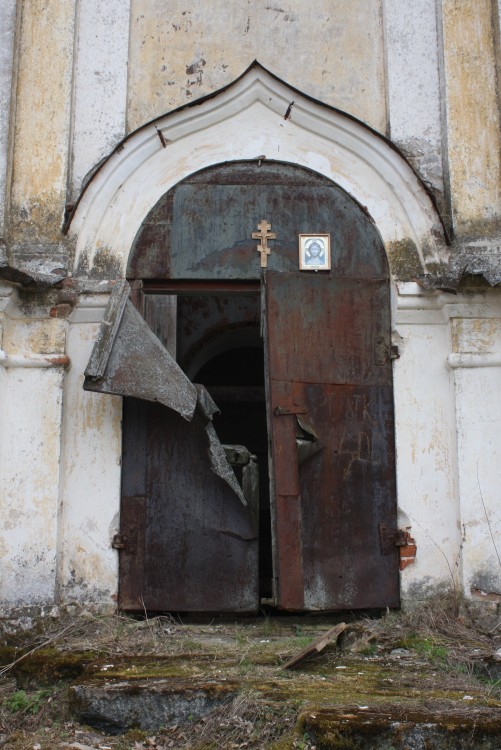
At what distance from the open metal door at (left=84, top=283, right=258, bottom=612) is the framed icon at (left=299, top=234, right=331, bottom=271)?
3.67 ft

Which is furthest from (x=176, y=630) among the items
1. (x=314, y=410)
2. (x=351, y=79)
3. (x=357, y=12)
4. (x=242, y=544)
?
(x=357, y=12)

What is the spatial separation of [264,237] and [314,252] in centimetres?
35

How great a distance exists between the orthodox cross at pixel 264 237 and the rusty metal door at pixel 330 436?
0.63 feet

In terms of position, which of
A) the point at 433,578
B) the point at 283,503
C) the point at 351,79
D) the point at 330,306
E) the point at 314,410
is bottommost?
the point at 433,578

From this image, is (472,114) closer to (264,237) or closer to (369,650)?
(264,237)

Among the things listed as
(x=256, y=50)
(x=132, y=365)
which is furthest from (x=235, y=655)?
(x=256, y=50)

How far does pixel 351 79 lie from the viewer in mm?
6758

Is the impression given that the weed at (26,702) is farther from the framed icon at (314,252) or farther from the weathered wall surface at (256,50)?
the weathered wall surface at (256,50)

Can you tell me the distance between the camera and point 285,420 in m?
6.07

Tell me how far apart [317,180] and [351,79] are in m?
0.79

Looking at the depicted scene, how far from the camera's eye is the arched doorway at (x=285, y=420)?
19.9 feet

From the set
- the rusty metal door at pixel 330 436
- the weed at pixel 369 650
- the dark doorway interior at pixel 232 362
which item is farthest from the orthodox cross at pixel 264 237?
the weed at pixel 369 650

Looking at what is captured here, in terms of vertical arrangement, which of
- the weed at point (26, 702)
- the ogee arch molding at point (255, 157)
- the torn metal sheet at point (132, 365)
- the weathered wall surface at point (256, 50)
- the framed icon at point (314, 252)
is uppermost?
the weathered wall surface at point (256, 50)

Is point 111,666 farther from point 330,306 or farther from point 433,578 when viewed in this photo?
point 330,306
